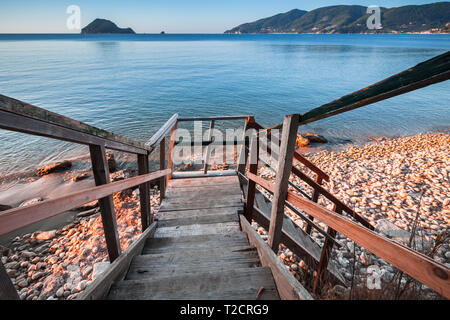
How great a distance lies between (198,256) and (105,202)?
1007mm

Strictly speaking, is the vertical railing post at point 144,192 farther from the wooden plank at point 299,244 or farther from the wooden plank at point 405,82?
the wooden plank at point 405,82

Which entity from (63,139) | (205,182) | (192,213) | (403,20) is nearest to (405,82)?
(63,139)

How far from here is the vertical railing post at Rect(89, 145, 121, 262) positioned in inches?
65.0

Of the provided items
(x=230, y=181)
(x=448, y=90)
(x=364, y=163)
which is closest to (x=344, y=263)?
(x=230, y=181)

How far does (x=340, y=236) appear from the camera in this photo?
414cm

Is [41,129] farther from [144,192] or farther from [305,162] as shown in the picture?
[305,162]

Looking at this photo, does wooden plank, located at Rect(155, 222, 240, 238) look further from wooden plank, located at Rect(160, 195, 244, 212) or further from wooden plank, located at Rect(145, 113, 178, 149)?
wooden plank, located at Rect(145, 113, 178, 149)

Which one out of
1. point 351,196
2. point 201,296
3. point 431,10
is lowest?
point 351,196

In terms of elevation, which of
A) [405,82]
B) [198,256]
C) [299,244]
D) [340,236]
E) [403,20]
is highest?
[403,20]

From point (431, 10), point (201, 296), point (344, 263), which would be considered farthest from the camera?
point (431, 10)

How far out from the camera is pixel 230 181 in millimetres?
4266

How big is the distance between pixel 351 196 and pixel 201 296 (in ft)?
17.8

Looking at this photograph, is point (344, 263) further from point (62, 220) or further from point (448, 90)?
point (448, 90)

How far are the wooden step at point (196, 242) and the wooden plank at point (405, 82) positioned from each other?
68.8 inches
